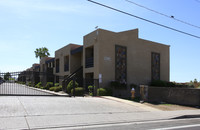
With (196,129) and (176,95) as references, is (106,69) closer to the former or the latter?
(176,95)

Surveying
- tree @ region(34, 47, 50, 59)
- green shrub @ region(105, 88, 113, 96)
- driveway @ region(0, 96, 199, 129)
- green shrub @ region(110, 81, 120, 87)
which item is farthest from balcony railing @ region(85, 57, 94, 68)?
tree @ region(34, 47, 50, 59)

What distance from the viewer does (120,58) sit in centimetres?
2084

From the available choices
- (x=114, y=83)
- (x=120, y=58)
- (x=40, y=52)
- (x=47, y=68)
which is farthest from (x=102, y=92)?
(x=40, y=52)

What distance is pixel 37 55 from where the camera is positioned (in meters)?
55.8

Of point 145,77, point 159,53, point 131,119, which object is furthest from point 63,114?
point 159,53

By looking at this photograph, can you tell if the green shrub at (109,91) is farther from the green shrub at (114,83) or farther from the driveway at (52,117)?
the driveway at (52,117)

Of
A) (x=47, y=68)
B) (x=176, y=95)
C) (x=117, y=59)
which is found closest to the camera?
(x=176, y=95)

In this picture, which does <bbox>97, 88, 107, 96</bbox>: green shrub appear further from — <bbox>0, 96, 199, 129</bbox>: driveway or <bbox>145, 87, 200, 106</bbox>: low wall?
<bbox>0, 96, 199, 129</bbox>: driveway

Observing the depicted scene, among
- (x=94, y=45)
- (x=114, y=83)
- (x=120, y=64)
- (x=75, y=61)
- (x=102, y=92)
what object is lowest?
(x=102, y=92)

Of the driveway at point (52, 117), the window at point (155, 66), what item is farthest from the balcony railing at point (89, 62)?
the driveway at point (52, 117)

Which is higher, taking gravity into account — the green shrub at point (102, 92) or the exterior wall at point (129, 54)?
the exterior wall at point (129, 54)

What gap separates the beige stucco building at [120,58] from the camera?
1933 cm

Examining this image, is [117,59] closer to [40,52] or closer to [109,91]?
[109,91]

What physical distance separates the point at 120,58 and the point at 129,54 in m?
1.50
